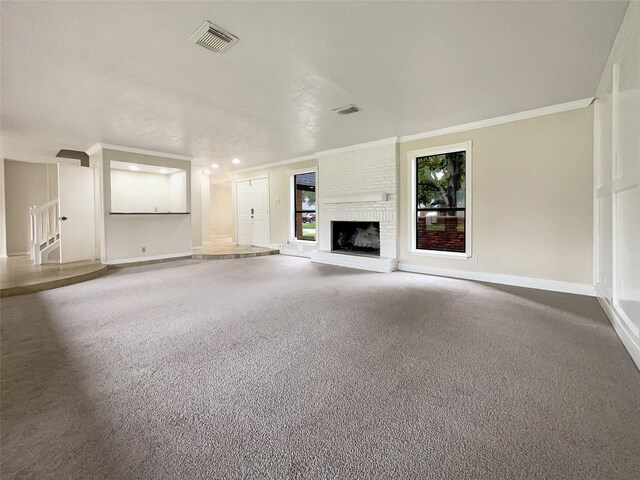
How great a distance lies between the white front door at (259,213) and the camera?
8.77 meters

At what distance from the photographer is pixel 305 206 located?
8234mm

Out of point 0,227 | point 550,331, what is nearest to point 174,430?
point 550,331

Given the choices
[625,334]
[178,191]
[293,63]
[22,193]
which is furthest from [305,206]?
[22,193]

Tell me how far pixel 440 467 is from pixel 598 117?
14.9 ft

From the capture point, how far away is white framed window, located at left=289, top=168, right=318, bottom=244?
811 centimetres

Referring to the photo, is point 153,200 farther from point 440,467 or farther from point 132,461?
point 440,467

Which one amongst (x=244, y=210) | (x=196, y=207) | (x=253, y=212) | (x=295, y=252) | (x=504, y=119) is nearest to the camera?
(x=504, y=119)

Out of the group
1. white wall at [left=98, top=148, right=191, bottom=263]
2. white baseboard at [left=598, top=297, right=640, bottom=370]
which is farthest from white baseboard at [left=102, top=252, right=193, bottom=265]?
white baseboard at [left=598, top=297, right=640, bottom=370]

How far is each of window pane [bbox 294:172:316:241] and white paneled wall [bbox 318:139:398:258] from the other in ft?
A: 3.01

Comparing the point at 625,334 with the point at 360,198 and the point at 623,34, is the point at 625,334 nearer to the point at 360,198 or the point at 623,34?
the point at 623,34

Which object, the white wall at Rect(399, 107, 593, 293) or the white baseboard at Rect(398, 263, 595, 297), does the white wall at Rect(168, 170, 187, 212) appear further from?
the white wall at Rect(399, 107, 593, 293)

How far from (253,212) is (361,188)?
4.01 metres

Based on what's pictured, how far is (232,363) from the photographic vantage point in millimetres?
2168

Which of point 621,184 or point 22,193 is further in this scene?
point 22,193
